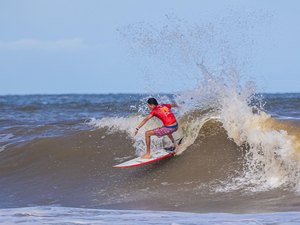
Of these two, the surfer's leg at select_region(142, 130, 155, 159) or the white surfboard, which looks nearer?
the white surfboard

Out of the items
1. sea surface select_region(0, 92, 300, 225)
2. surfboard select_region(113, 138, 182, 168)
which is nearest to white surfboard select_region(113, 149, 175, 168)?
surfboard select_region(113, 138, 182, 168)

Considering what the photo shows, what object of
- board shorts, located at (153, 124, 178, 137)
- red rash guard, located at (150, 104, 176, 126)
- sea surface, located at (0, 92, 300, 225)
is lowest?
sea surface, located at (0, 92, 300, 225)

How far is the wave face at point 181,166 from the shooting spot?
9.68m

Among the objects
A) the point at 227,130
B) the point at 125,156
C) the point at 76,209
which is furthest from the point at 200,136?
the point at 76,209

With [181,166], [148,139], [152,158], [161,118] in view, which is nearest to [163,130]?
[161,118]

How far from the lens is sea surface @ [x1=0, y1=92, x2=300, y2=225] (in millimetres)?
8461

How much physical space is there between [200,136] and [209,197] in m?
2.80

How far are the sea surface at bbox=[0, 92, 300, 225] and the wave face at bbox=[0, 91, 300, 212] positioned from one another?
2cm

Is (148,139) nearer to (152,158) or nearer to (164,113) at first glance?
(152,158)

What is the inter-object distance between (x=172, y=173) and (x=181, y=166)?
1.12ft

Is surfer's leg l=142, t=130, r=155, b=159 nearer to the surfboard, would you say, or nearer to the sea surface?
the surfboard

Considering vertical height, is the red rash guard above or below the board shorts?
above

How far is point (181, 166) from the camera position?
11289 millimetres

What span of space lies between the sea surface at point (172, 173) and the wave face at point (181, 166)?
0.02 meters
